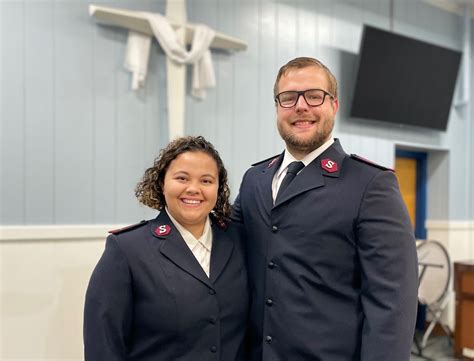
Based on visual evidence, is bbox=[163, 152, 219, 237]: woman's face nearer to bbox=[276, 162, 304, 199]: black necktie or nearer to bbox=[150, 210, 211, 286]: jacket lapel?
bbox=[150, 210, 211, 286]: jacket lapel

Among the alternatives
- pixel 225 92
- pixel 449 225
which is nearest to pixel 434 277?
pixel 449 225

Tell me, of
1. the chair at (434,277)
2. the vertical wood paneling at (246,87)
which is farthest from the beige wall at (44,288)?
the chair at (434,277)

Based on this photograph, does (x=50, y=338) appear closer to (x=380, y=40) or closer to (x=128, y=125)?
(x=128, y=125)

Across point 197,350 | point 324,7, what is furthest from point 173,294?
A: point 324,7

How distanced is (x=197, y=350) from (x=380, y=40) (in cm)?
293

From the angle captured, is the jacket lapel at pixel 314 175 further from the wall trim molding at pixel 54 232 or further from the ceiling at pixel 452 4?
the ceiling at pixel 452 4

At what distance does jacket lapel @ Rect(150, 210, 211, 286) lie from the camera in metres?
1.23

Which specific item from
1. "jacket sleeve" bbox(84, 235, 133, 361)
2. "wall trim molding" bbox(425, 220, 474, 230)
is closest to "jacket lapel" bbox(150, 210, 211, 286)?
"jacket sleeve" bbox(84, 235, 133, 361)

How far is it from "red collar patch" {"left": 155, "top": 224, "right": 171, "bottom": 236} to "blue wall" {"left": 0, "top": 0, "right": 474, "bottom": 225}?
4.28ft

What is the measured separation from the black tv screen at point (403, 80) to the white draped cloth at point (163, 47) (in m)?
1.35

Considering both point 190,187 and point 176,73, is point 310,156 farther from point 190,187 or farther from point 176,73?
point 176,73

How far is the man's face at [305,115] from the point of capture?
128 cm

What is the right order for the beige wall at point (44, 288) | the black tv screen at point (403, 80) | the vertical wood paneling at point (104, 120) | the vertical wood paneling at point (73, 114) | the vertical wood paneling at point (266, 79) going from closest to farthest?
the beige wall at point (44, 288)
the vertical wood paneling at point (73, 114)
the vertical wood paneling at point (104, 120)
the vertical wood paneling at point (266, 79)
the black tv screen at point (403, 80)

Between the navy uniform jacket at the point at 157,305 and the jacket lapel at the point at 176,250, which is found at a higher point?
the jacket lapel at the point at 176,250
